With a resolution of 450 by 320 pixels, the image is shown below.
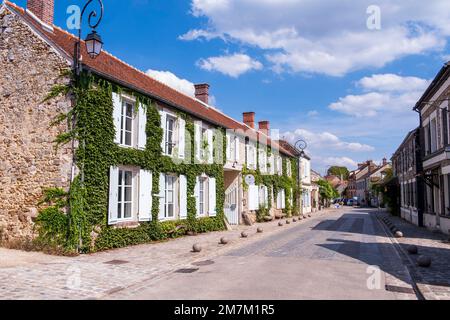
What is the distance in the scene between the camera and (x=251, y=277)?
26.0 feet

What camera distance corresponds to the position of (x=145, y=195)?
1377 cm

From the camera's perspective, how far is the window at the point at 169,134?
1574 centimetres

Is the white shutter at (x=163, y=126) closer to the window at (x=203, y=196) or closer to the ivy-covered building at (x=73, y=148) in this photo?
the ivy-covered building at (x=73, y=148)

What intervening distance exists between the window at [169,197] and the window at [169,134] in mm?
1073

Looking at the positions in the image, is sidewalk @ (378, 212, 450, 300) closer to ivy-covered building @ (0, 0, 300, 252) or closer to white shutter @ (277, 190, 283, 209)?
ivy-covered building @ (0, 0, 300, 252)

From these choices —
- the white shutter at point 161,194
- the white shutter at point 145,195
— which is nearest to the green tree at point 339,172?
the white shutter at point 161,194

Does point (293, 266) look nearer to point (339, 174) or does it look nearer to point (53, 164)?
point (53, 164)

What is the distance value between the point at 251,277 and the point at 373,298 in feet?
7.96

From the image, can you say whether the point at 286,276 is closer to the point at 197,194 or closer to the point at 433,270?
the point at 433,270

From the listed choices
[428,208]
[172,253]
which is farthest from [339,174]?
[172,253]

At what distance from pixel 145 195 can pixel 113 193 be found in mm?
1746

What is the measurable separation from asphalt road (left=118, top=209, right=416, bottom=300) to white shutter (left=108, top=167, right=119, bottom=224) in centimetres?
355

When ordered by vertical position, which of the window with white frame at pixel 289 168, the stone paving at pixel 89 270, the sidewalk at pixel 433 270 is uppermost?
the window with white frame at pixel 289 168
